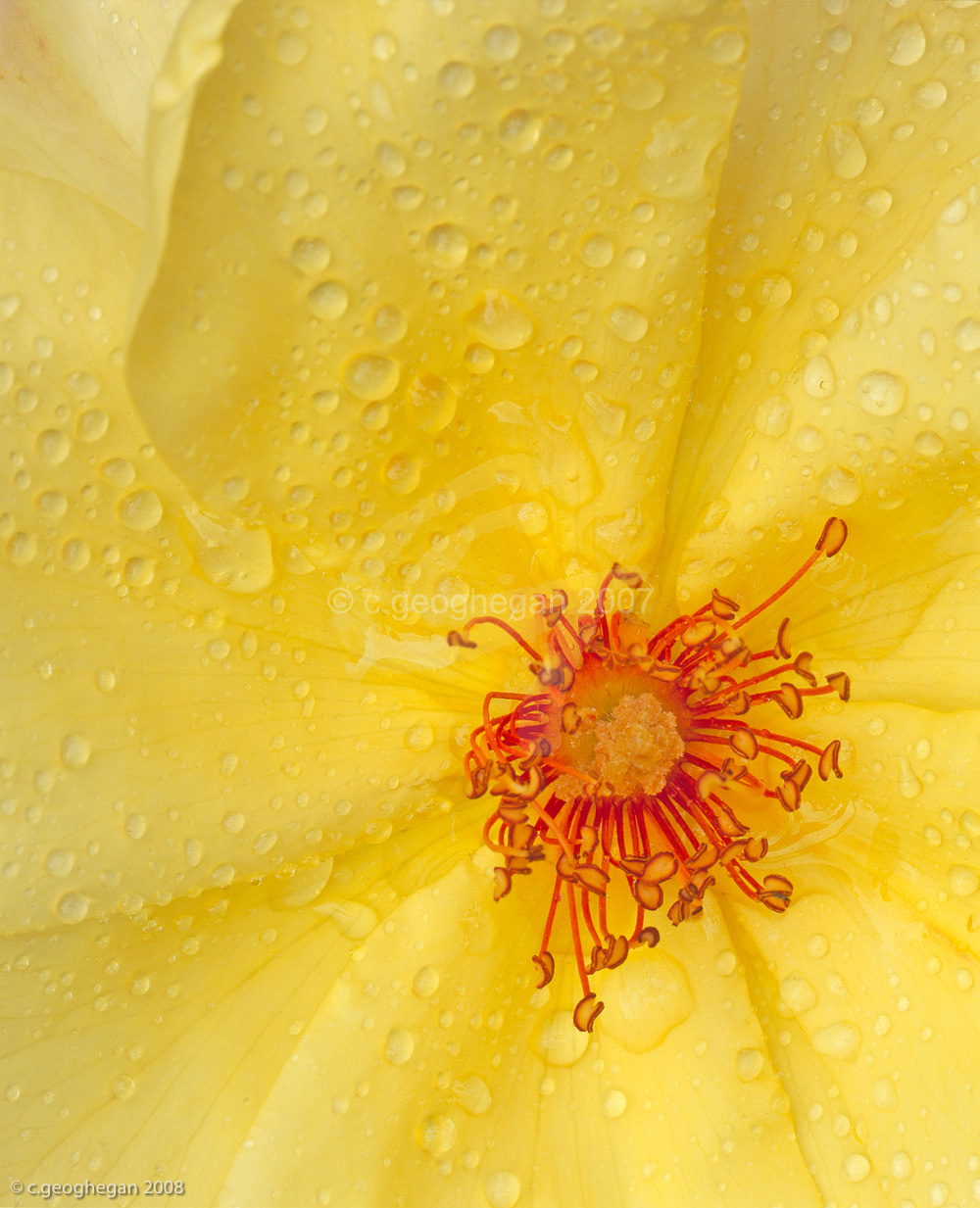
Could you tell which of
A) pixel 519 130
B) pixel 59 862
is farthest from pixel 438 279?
pixel 59 862

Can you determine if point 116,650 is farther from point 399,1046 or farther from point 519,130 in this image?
point 519,130

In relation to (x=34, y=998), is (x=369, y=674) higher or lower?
higher

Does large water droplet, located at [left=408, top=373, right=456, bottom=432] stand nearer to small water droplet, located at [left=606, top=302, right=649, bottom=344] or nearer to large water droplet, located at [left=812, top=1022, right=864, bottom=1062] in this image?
small water droplet, located at [left=606, top=302, right=649, bottom=344]

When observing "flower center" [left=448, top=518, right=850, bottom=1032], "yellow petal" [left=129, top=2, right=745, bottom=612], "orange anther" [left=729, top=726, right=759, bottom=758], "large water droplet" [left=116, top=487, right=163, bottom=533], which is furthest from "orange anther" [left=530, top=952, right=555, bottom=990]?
"large water droplet" [left=116, top=487, right=163, bottom=533]

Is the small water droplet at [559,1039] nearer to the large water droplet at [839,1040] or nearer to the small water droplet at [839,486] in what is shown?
the large water droplet at [839,1040]

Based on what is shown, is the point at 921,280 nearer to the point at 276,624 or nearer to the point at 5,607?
the point at 276,624

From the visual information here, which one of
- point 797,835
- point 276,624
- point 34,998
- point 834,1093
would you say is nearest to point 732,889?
point 797,835
